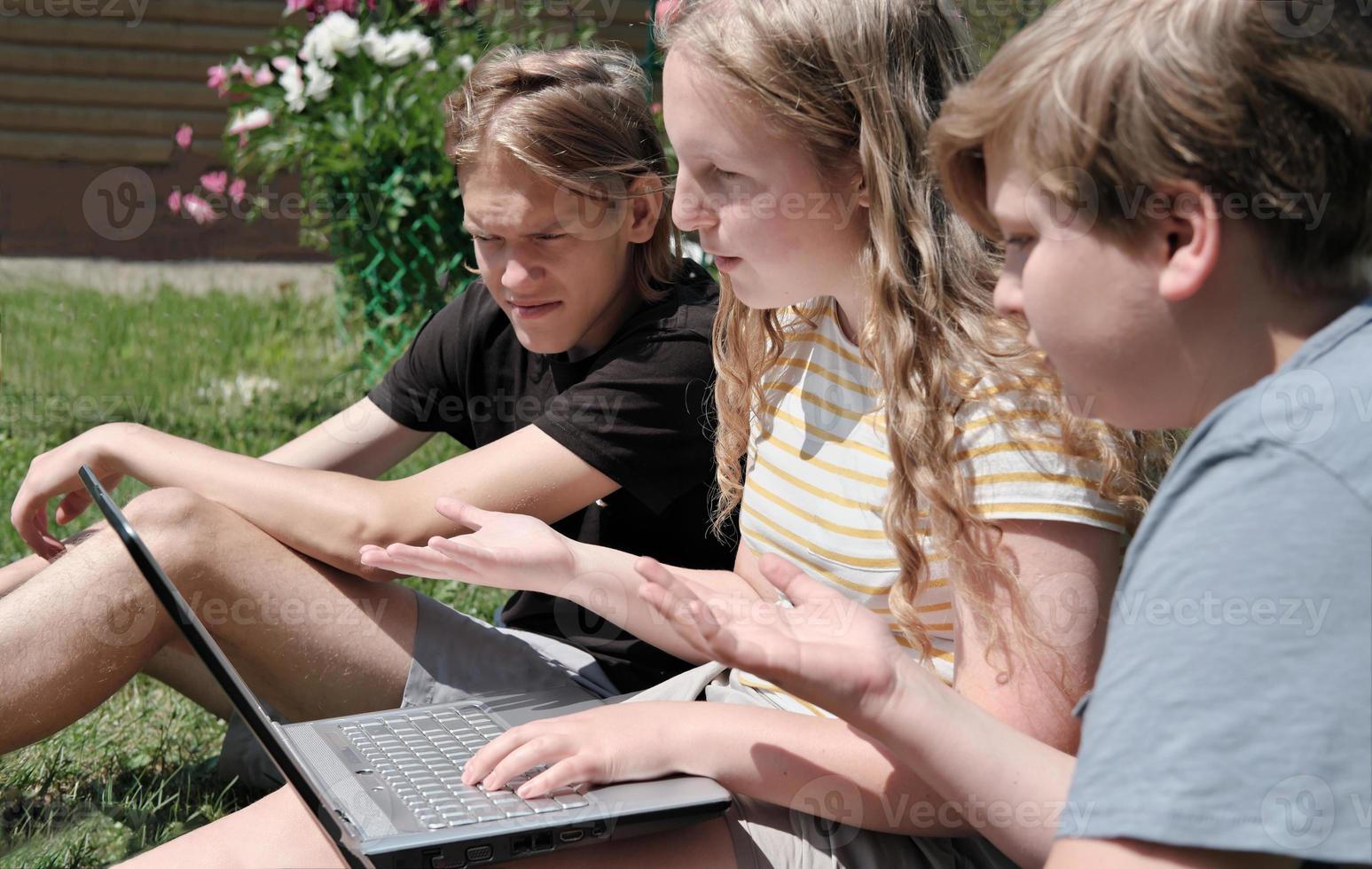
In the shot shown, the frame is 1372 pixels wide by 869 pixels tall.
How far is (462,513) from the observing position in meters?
1.78

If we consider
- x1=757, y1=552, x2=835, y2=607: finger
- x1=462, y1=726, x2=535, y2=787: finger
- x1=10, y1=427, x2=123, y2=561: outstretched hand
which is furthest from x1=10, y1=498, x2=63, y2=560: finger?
x1=757, y1=552, x2=835, y2=607: finger

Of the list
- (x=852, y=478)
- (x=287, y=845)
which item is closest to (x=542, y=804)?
(x=287, y=845)

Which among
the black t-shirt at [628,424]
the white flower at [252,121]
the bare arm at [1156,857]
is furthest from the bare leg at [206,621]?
the white flower at [252,121]

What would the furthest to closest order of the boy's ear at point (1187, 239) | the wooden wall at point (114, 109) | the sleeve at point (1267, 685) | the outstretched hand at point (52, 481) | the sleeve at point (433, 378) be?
1. the wooden wall at point (114, 109)
2. the sleeve at point (433, 378)
3. the outstretched hand at point (52, 481)
4. the boy's ear at point (1187, 239)
5. the sleeve at point (1267, 685)

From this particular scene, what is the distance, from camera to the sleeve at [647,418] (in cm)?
203

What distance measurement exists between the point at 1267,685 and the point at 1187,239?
340 millimetres

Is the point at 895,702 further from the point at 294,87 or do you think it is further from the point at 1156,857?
the point at 294,87

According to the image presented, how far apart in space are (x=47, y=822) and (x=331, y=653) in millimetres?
642

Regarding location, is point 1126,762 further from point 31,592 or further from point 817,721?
point 31,592

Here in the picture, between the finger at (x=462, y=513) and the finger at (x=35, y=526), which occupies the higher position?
the finger at (x=462, y=513)

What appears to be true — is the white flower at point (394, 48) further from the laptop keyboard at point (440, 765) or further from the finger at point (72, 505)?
the laptop keyboard at point (440, 765)

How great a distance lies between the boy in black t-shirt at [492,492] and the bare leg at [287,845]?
439 mm

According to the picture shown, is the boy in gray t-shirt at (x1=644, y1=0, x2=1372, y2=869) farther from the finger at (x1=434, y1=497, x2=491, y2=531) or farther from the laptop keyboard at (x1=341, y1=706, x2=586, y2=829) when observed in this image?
the finger at (x1=434, y1=497, x2=491, y2=531)

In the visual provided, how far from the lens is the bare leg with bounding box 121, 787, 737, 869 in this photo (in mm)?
1349
